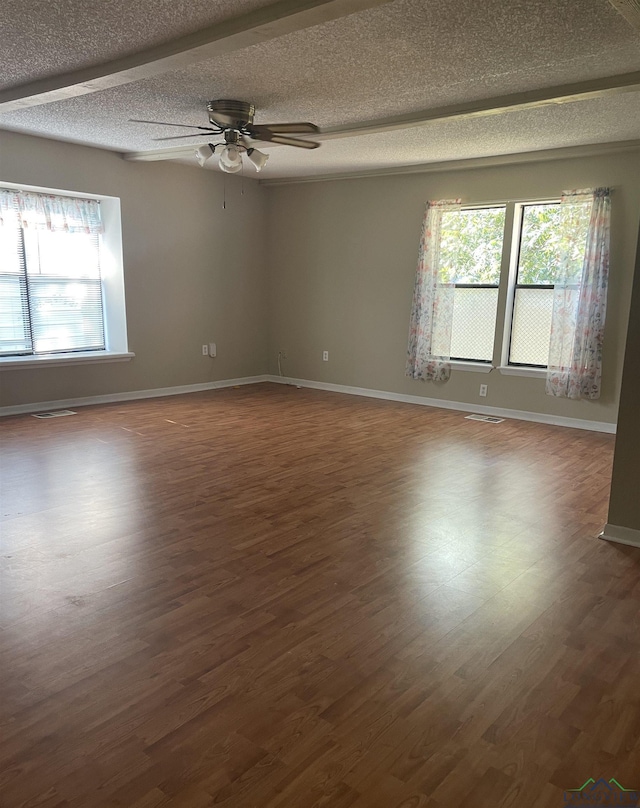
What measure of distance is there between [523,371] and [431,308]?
47.2 inches

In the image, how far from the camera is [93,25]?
2850 mm

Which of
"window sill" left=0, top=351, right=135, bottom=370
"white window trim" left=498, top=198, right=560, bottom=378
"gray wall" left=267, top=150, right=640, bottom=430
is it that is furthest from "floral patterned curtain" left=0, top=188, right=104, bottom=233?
"white window trim" left=498, top=198, right=560, bottom=378

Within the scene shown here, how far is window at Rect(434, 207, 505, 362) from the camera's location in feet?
19.9

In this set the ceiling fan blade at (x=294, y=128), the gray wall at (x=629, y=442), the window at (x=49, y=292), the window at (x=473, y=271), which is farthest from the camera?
the window at (x=473, y=271)

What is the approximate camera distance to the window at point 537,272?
18.1ft

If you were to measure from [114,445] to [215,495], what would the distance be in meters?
1.49

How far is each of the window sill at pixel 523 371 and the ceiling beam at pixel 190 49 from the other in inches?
166

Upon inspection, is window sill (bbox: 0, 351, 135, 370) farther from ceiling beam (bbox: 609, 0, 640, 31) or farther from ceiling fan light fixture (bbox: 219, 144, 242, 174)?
ceiling beam (bbox: 609, 0, 640, 31)

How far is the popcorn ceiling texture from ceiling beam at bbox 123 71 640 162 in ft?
6.47

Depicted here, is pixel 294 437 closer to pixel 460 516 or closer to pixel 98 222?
pixel 460 516

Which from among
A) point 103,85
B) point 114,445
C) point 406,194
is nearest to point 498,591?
point 114,445

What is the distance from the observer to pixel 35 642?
214 cm

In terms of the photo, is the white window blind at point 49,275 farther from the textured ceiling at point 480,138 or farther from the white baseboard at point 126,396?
the textured ceiling at point 480,138

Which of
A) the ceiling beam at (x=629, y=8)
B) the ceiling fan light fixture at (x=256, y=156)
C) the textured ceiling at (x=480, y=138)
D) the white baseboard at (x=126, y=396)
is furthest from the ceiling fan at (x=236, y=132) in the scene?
→ the white baseboard at (x=126, y=396)
